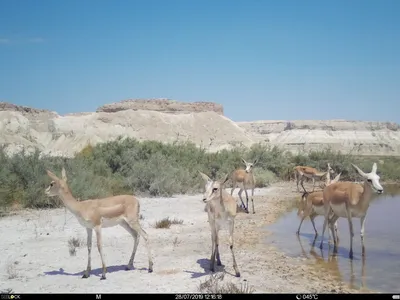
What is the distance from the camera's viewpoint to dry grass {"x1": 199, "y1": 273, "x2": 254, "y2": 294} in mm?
6816

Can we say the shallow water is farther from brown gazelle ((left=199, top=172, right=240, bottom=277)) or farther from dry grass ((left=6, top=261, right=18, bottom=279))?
dry grass ((left=6, top=261, right=18, bottom=279))

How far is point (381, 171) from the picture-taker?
35312mm

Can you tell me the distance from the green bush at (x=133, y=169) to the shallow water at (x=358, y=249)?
7833mm

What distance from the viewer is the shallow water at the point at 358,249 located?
8.37 meters

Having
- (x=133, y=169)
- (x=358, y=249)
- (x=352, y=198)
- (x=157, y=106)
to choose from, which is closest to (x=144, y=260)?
(x=352, y=198)

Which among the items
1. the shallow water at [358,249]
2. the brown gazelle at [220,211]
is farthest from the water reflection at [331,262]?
the brown gazelle at [220,211]

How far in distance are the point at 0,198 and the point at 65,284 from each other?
9680 millimetres

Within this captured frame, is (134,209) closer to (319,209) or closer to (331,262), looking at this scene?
(331,262)

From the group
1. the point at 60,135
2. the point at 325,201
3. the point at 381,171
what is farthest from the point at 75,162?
the point at 60,135

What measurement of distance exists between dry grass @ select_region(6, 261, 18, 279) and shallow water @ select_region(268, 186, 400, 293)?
6.65 metres

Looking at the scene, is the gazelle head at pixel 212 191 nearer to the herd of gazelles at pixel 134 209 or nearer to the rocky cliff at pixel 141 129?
the herd of gazelles at pixel 134 209

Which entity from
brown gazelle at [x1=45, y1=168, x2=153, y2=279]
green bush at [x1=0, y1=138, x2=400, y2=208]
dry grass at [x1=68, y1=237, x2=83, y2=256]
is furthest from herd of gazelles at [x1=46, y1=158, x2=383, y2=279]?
green bush at [x1=0, y1=138, x2=400, y2=208]

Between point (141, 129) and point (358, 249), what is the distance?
247 ft

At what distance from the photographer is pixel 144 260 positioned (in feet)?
31.2
